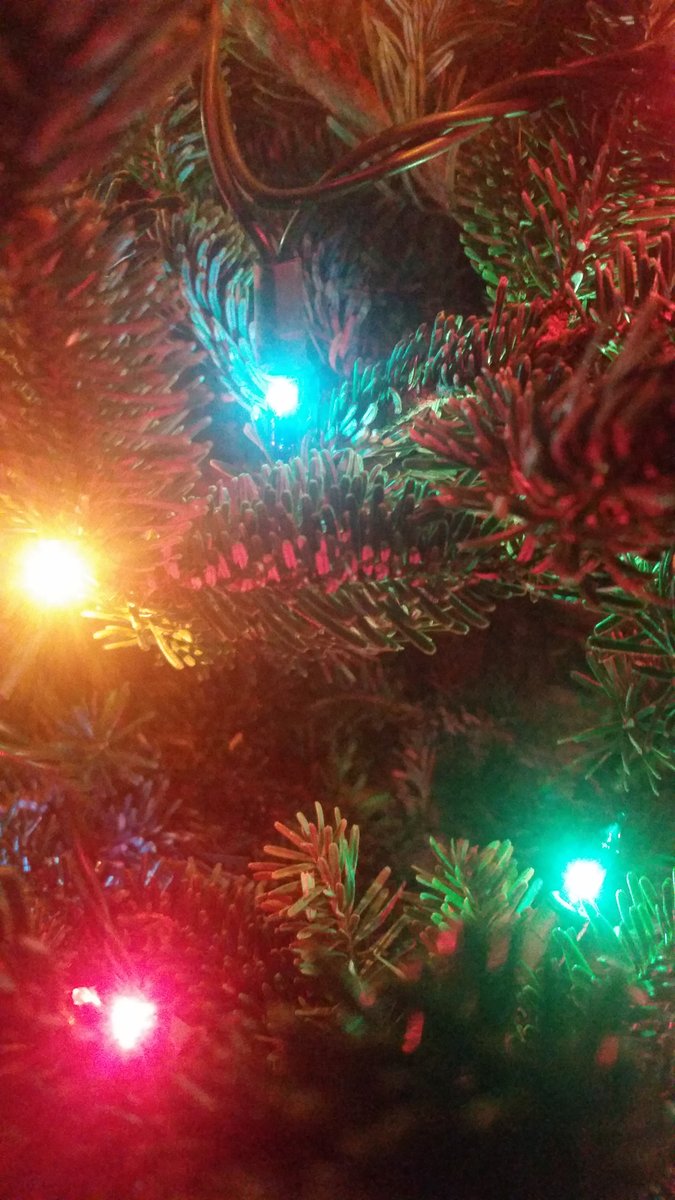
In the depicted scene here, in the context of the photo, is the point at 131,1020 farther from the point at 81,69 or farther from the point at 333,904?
the point at 81,69

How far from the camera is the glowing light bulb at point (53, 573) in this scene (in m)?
0.31

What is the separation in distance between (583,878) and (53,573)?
12.8 inches

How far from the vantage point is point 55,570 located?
32 centimetres

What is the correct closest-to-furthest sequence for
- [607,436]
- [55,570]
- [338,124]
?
1. [607,436]
2. [55,570]
3. [338,124]

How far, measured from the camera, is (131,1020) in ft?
1.10

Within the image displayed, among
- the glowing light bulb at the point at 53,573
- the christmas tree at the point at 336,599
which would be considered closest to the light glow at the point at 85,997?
the christmas tree at the point at 336,599

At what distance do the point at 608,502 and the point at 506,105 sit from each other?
0.75 ft

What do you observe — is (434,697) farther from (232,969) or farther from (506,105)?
(506,105)

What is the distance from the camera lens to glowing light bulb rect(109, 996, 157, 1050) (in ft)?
1.07

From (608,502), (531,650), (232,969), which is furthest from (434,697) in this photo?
(608,502)

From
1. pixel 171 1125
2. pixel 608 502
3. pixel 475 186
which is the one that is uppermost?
pixel 475 186

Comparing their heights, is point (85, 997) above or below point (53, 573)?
below

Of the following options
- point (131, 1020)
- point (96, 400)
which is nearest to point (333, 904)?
point (131, 1020)

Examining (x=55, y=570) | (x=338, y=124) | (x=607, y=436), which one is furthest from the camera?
(x=338, y=124)
